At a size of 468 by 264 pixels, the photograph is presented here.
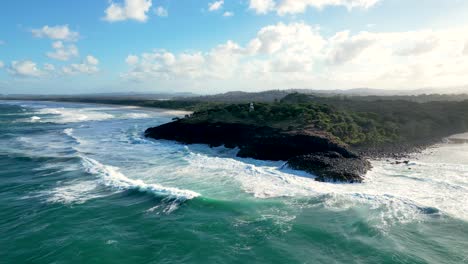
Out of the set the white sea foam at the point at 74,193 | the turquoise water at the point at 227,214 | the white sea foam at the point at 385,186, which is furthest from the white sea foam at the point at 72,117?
the white sea foam at the point at 385,186

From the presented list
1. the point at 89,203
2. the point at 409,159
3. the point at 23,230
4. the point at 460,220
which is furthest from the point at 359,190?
the point at 23,230

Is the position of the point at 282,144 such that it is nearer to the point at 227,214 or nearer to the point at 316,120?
the point at 316,120

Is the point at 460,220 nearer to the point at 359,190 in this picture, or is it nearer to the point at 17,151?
the point at 359,190

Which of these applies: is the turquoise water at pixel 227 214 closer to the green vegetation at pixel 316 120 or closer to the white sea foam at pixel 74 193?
the white sea foam at pixel 74 193

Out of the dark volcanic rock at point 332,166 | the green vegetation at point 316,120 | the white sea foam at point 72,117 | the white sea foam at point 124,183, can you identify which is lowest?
the white sea foam at point 124,183

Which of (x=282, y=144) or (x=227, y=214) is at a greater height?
(x=282, y=144)

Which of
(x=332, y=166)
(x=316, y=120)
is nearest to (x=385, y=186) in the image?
(x=332, y=166)

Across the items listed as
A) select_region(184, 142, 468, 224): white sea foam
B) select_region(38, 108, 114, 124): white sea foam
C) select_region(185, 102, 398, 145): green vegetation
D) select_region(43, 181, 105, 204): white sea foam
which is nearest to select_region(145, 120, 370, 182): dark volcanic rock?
select_region(184, 142, 468, 224): white sea foam

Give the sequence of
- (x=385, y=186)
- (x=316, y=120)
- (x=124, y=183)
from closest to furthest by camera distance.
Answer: (x=385, y=186) < (x=124, y=183) < (x=316, y=120)
